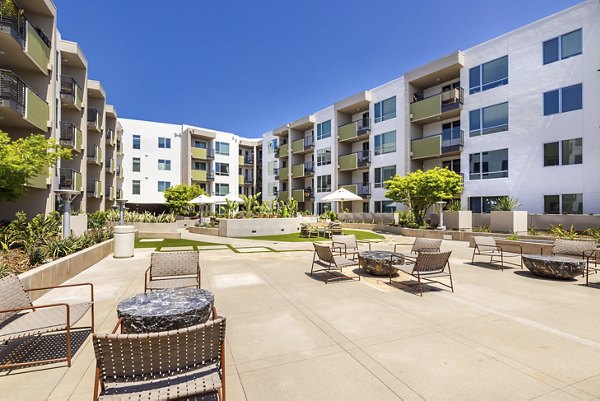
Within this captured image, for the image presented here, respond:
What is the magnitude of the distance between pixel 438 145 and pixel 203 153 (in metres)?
33.2

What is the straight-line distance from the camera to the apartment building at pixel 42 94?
46.1 ft

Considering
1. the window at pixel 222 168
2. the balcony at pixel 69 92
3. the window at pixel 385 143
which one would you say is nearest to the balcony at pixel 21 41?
the balcony at pixel 69 92

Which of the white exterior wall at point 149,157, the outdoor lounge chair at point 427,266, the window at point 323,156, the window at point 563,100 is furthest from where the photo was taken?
the white exterior wall at point 149,157

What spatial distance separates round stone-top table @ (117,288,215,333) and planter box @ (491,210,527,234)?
18.8 meters

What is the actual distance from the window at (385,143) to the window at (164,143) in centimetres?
3048

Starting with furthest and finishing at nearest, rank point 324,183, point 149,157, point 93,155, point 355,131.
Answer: point 149,157
point 324,183
point 355,131
point 93,155

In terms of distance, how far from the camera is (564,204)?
793 inches

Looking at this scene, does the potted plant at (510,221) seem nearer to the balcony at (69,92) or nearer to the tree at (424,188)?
the tree at (424,188)

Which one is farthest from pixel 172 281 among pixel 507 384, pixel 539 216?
pixel 539 216

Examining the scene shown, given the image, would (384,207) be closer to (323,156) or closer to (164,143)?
(323,156)

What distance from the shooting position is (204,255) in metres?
12.8

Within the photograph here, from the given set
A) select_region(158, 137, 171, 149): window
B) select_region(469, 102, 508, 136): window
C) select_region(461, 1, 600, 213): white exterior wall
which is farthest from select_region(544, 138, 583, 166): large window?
select_region(158, 137, 171, 149): window

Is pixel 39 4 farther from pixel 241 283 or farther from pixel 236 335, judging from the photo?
pixel 236 335

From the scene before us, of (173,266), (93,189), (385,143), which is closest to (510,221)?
(385,143)
